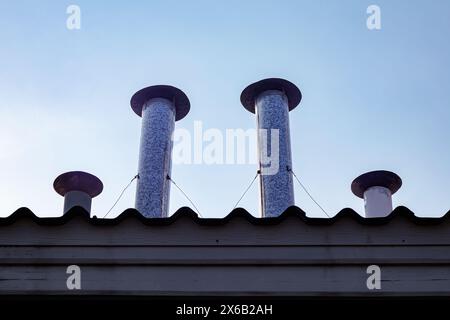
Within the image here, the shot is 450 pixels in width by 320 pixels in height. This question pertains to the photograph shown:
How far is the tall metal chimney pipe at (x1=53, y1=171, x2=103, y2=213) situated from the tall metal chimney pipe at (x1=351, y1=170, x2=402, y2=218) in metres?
3.76

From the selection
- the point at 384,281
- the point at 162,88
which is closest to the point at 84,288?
the point at 384,281

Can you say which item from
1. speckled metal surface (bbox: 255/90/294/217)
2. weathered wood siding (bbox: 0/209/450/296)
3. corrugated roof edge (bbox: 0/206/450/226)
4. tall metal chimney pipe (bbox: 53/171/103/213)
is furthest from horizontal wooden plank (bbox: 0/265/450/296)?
speckled metal surface (bbox: 255/90/294/217)

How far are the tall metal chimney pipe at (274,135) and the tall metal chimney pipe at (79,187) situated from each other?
2435 mm

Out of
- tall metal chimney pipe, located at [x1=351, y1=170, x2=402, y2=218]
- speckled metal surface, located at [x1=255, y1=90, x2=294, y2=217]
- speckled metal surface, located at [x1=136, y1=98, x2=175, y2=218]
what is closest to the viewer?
tall metal chimney pipe, located at [x1=351, y1=170, x2=402, y2=218]

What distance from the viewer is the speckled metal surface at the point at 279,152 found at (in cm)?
929

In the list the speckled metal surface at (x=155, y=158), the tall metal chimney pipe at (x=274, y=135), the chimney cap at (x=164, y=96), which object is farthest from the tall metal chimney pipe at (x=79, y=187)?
the chimney cap at (x=164, y=96)

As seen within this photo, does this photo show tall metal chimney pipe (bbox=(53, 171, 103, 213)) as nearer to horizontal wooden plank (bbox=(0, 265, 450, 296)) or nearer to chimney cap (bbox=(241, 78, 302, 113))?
chimney cap (bbox=(241, 78, 302, 113))

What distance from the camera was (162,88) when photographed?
428 inches

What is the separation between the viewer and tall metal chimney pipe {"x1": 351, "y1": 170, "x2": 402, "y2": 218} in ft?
30.0

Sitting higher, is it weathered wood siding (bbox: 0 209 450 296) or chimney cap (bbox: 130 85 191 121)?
chimney cap (bbox: 130 85 191 121)

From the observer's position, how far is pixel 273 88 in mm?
10789

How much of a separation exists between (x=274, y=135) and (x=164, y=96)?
202 centimetres
